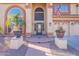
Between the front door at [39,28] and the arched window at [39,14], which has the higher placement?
the arched window at [39,14]

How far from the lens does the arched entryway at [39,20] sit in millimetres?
23516

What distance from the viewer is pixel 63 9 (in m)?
23.8

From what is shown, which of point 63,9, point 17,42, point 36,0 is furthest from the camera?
point 63,9

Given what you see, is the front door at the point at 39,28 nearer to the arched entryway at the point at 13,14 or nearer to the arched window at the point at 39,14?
the arched window at the point at 39,14

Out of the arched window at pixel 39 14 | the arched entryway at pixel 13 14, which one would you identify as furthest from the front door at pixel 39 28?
the arched entryway at pixel 13 14

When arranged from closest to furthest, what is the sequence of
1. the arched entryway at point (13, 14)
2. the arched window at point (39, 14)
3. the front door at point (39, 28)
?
the arched entryway at point (13, 14) < the arched window at point (39, 14) < the front door at point (39, 28)

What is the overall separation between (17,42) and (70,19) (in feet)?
35.5

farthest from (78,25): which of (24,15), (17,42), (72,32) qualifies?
(17,42)

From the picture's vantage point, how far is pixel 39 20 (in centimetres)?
2392

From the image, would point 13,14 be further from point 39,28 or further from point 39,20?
point 39,28

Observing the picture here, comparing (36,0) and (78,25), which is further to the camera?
(78,25)

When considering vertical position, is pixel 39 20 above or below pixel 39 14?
below

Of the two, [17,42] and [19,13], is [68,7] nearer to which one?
[19,13]

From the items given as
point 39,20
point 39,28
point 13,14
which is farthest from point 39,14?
point 13,14
